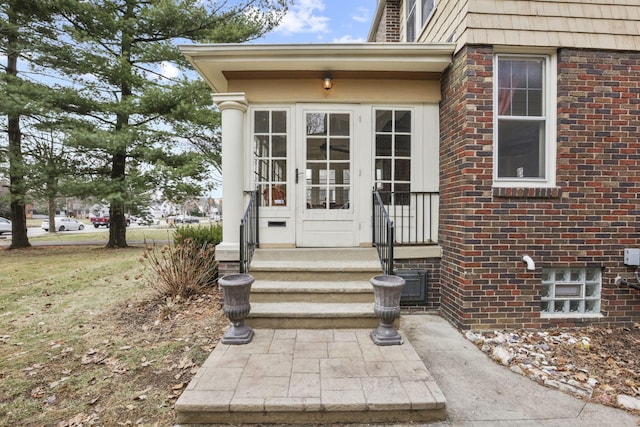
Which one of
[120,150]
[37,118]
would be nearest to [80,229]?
[37,118]

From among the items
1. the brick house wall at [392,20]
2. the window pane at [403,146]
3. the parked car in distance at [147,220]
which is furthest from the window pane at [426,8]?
the parked car in distance at [147,220]

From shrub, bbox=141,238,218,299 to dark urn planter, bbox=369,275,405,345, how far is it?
2798 mm

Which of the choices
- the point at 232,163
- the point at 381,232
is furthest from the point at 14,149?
the point at 381,232

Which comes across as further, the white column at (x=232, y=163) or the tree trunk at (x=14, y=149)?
the tree trunk at (x=14, y=149)

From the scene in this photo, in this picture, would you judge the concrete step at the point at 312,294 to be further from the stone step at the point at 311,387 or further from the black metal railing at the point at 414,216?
the black metal railing at the point at 414,216

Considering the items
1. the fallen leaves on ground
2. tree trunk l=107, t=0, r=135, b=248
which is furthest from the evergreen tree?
the fallen leaves on ground

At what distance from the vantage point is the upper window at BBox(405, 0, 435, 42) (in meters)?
4.88

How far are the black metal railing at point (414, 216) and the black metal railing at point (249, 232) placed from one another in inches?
Result: 66.6

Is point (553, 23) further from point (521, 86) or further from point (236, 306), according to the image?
point (236, 306)

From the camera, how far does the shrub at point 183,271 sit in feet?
14.5

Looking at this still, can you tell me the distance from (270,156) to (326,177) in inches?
33.1

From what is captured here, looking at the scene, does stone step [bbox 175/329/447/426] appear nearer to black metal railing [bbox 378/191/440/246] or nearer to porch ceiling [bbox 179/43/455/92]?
black metal railing [bbox 378/191/440/246]

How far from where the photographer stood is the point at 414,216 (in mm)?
4297

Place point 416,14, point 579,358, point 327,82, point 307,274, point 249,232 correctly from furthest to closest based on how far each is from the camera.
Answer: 1. point 416,14
2. point 327,82
3. point 249,232
4. point 307,274
5. point 579,358
